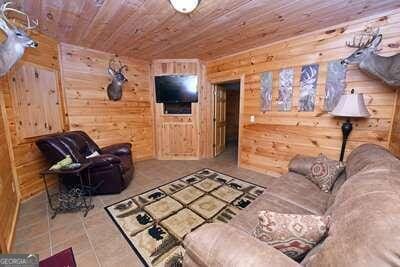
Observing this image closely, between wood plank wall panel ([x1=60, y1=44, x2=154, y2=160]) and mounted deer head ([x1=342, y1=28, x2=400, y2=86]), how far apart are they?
12.3ft

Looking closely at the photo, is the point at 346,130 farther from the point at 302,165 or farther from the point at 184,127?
the point at 184,127

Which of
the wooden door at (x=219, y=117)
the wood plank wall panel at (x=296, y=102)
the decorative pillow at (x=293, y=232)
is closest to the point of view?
the decorative pillow at (x=293, y=232)

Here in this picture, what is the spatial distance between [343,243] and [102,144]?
3994 millimetres

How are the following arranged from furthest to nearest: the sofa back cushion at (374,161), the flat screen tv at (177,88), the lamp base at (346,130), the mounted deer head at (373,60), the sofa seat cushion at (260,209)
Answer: the flat screen tv at (177,88)
the lamp base at (346,130)
the mounted deer head at (373,60)
the sofa seat cushion at (260,209)
the sofa back cushion at (374,161)

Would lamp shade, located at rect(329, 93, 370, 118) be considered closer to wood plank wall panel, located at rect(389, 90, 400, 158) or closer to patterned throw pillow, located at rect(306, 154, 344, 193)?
wood plank wall panel, located at rect(389, 90, 400, 158)

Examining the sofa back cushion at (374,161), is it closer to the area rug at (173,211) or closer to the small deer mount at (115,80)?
the area rug at (173,211)

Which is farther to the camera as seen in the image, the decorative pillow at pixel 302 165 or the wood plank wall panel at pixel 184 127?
the wood plank wall panel at pixel 184 127

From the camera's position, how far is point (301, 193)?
1785mm

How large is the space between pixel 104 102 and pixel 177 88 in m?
1.55

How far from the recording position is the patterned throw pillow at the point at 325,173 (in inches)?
74.4

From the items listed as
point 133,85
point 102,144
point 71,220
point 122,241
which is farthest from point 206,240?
point 133,85

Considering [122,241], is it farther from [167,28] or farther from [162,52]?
[162,52]

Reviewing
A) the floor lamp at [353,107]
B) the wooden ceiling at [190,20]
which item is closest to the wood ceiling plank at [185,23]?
the wooden ceiling at [190,20]

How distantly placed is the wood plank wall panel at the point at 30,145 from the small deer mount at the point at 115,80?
907 mm
